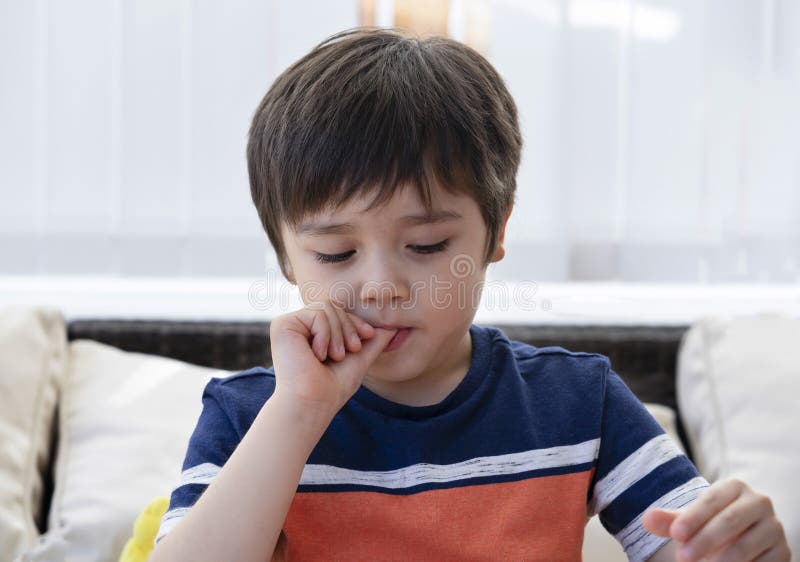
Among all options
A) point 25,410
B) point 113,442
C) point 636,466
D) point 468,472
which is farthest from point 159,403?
point 636,466

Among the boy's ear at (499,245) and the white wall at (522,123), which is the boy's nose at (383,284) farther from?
the white wall at (522,123)

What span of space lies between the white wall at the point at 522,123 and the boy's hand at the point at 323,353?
1.05 metres

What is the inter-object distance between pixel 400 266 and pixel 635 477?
0.34 metres

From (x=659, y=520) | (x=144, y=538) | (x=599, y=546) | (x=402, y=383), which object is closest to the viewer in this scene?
(x=659, y=520)

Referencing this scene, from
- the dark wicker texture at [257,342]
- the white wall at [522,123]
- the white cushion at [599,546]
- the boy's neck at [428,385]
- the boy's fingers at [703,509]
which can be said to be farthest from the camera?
the white wall at [522,123]

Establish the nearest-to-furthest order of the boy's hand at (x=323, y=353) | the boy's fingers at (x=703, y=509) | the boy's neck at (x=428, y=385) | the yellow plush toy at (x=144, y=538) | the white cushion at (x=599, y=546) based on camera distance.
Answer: the boy's fingers at (x=703, y=509) < the boy's hand at (x=323, y=353) < the boy's neck at (x=428, y=385) < the yellow plush toy at (x=144, y=538) < the white cushion at (x=599, y=546)

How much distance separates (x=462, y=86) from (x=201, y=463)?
481 millimetres

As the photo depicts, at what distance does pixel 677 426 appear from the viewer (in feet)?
5.51

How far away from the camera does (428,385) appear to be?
1.02 m

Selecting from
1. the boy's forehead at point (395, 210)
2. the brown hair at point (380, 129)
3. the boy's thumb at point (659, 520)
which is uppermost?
the brown hair at point (380, 129)

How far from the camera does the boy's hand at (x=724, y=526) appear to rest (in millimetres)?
774

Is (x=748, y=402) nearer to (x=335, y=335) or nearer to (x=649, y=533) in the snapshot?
(x=649, y=533)

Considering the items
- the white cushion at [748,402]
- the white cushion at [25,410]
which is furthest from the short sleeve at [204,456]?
the white cushion at [748,402]

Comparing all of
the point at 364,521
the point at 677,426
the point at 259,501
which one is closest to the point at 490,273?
the point at 677,426
